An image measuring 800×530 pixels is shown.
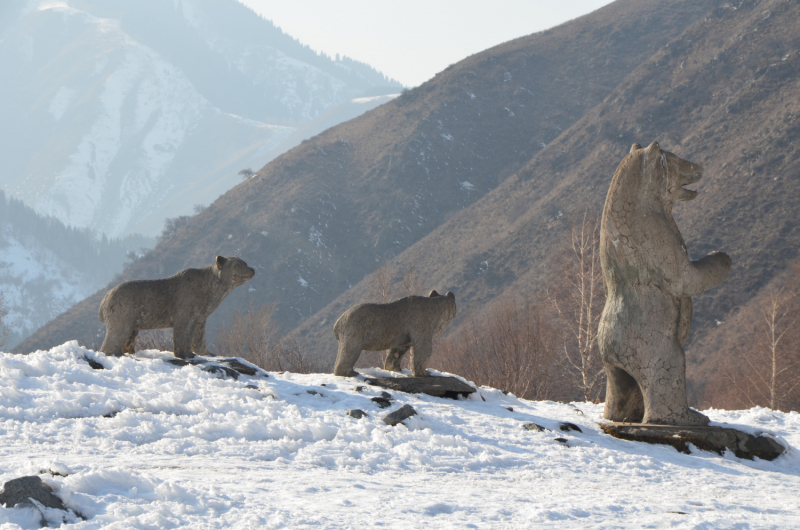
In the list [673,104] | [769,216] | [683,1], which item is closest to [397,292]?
[769,216]

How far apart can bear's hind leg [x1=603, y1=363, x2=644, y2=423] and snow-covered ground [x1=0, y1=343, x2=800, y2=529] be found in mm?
437

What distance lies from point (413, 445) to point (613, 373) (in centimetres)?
381

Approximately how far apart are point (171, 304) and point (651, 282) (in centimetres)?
779

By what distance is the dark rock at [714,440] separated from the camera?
31.9 feet

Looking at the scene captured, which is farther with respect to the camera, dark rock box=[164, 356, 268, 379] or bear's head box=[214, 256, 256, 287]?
bear's head box=[214, 256, 256, 287]

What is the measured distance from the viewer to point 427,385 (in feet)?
38.5

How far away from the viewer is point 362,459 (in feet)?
25.9

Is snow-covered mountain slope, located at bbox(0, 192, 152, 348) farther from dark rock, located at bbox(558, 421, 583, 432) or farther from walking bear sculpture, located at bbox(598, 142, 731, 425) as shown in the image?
walking bear sculpture, located at bbox(598, 142, 731, 425)

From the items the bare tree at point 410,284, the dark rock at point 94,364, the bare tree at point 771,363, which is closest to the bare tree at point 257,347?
the bare tree at point 410,284

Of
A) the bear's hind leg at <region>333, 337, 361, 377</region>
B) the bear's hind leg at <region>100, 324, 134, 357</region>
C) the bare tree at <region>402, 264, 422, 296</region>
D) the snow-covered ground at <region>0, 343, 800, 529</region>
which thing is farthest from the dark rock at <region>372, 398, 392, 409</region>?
the bare tree at <region>402, 264, 422, 296</region>

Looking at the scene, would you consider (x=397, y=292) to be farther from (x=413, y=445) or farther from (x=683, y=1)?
(x=683, y=1)

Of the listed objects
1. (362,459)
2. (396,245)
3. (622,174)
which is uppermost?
(396,245)

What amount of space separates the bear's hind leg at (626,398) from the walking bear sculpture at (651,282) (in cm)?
35

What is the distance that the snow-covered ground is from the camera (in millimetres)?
5661
